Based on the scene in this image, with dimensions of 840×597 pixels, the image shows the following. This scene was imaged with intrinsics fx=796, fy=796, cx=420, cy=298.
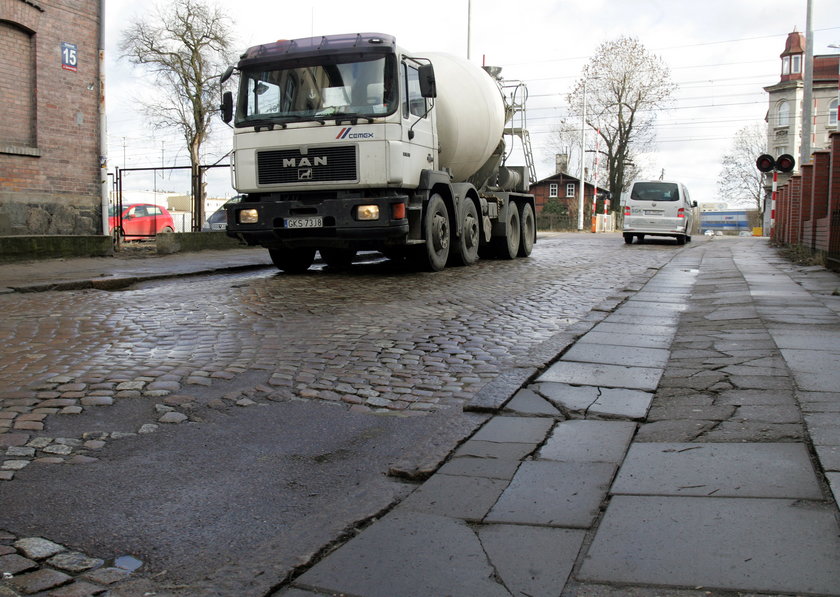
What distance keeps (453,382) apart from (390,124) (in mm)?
6772

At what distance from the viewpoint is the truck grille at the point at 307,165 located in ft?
36.6

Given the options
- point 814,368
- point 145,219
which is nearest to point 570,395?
point 814,368

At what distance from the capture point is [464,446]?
3.67 m

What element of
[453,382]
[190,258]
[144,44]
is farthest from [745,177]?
[453,382]

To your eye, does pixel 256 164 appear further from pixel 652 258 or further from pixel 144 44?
pixel 144 44

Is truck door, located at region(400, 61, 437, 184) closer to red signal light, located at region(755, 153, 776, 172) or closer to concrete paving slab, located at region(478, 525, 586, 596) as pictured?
concrete paving slab, located at region(478, 525, 586, 596)

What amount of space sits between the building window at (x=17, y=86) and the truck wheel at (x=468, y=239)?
780 centimetres

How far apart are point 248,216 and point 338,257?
2.53 meters

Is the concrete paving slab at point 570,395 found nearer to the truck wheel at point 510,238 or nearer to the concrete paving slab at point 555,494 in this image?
the concrete paving slab at point 555,494

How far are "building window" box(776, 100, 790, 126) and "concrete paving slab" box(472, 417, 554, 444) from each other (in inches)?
3094

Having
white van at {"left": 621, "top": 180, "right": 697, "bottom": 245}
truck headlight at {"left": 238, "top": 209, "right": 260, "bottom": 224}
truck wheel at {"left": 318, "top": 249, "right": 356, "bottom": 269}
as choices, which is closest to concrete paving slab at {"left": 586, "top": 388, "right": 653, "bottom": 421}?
truck headlight at {"left": 238, "top": 209, "right": 260, "bottom": 224}

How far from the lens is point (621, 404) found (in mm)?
4383

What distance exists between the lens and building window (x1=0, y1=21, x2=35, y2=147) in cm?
1356

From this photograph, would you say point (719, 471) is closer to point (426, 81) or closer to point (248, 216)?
point (426, 81)
